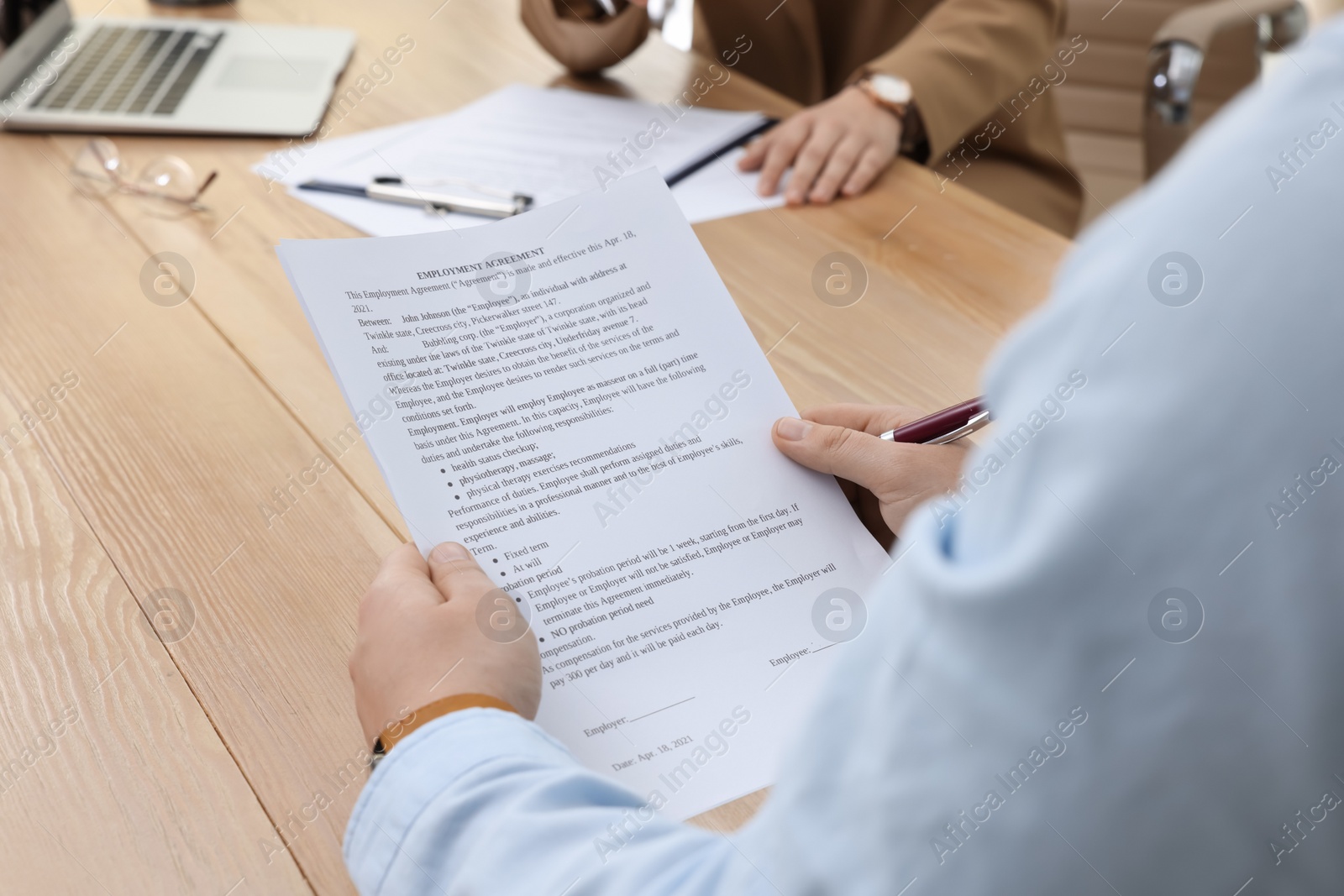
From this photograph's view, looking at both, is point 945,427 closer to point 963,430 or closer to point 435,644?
point 963,430

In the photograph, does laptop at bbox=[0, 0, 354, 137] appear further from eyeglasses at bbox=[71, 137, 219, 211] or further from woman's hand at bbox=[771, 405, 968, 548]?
woman's hand at bbox=[771, 405, 968, 548]

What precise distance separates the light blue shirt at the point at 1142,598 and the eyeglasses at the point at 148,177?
3.22 ft

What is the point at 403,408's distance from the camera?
665 mm

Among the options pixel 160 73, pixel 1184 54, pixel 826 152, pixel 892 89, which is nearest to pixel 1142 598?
pixel 826 152

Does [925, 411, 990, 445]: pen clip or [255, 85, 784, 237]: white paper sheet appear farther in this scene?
[255, 85, 784, 237]: white paper sheet

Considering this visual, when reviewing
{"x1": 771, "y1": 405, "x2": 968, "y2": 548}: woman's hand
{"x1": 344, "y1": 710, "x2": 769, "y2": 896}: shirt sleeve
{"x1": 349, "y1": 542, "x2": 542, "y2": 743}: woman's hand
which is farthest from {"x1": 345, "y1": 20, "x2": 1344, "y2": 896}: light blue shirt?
{"x1": 771, "y1": 405, "x2": 968, "y2": 548}: woman's hand

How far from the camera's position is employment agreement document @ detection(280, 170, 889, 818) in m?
0.57

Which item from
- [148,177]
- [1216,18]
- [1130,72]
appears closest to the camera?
[148,177]

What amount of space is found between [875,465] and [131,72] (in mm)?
1100

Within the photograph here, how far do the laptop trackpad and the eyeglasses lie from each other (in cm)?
21

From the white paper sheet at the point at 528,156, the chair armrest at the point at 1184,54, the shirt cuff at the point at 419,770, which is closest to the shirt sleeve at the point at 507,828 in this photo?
the shirt cuff at the point at 419,770

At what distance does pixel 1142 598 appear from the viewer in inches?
10.4

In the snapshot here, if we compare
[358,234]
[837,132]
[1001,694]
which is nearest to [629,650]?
[1001,694]

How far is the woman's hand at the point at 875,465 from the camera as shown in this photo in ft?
2.23
